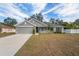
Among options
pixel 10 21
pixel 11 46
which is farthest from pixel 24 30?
pixel 11 46

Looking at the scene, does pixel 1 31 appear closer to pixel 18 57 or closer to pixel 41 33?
pixel 41 33

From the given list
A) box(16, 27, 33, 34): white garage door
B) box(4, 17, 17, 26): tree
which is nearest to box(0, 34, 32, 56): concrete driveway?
box(16, 27, 33, 34): white garage door

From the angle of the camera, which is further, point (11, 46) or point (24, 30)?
point (24, 30)

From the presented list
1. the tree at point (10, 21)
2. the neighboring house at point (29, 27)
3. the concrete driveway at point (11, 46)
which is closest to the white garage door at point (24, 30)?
the neighboring house at point (29, 27)

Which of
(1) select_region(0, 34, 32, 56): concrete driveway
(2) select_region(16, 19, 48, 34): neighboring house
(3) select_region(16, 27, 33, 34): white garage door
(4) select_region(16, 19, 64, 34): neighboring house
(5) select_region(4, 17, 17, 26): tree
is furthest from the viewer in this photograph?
(3) select_region(16, 27, 33, 34): white garage door

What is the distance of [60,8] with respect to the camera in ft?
33.6

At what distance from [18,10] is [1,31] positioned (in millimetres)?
2600

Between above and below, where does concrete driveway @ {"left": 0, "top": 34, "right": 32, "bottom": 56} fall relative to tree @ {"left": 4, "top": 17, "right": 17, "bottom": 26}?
below

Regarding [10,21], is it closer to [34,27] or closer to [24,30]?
→ [34,27]

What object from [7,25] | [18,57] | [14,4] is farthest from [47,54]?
[7,25]

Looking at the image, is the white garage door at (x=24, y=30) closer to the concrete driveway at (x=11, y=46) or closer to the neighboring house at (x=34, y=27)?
the neighboring house at (x=34, y=27)

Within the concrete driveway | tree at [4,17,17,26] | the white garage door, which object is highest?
tree at [4,17,17,26]

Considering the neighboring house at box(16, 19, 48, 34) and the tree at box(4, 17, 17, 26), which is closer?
the tree at box(4, 17, 17, 26)

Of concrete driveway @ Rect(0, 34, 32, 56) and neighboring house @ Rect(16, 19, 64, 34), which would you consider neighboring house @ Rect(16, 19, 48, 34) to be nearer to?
neighboring house @ Rect(16, 19, 64, 34)
